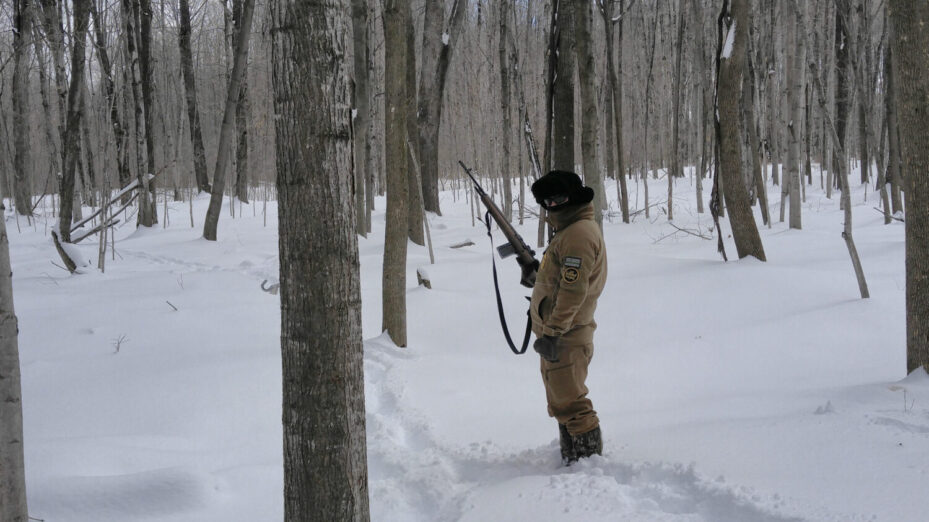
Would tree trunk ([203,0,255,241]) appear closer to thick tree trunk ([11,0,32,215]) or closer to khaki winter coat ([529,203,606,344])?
khaki winter coat ([529,203,606,344])

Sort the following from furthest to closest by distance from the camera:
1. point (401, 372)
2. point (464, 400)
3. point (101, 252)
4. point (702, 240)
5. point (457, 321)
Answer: point (702, 240)
point (101, 252)
point (457, 321)
point (401, 372)
point (464, 400)

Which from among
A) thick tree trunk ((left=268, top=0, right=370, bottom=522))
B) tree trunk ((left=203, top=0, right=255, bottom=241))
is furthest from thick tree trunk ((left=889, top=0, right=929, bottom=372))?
tree trunk ((left=203, top=0, right=255, bottom=241))

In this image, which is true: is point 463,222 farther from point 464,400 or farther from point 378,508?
point 378,508

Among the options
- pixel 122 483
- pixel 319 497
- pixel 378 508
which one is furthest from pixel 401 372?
pixel 319 497

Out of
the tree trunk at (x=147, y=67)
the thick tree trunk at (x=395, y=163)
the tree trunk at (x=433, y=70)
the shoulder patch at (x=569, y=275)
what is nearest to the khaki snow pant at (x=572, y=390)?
the shoulder patch at (x=569, y=275)

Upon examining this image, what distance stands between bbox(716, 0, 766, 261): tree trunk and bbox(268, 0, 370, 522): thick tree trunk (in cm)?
674

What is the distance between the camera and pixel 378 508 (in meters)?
3.36

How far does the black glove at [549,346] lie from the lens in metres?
3.43

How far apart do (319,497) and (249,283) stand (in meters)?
7.22

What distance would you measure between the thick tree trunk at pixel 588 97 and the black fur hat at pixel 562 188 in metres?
3.85

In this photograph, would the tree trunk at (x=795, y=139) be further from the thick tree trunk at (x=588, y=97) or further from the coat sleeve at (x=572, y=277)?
the coat sleeve at (x=572, y=277)

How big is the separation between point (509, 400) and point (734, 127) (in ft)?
15.8

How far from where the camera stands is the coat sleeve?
3.33m

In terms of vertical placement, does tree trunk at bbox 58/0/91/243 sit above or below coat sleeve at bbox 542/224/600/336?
above
